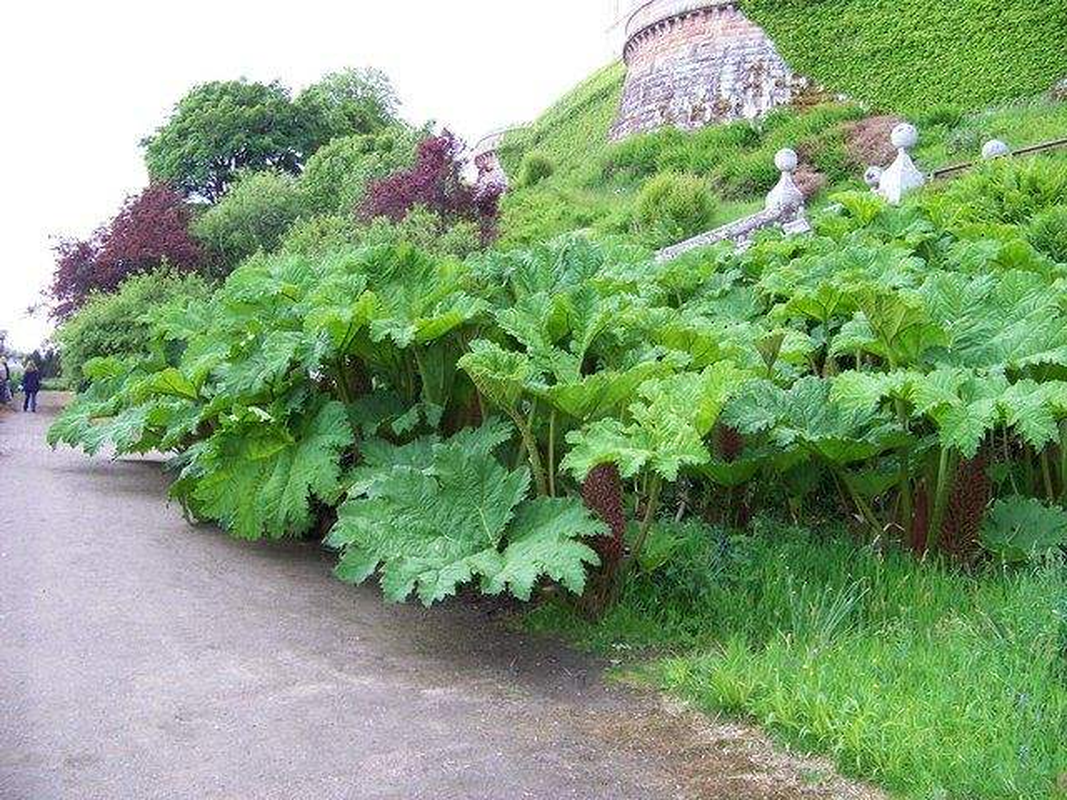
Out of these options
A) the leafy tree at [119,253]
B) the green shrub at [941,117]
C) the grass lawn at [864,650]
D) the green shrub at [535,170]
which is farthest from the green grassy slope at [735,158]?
the grass lawn at [864,650]

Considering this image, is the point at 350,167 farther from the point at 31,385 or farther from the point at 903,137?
the point at 903,137

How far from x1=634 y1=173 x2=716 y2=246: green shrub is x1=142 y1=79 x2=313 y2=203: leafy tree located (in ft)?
92.9

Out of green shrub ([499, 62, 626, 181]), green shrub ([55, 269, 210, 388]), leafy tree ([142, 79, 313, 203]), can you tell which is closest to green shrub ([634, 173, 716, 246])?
green shrub ([55, 269, 210, 388])

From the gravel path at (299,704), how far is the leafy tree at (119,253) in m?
19.7

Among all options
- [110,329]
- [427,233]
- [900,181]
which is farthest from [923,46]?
[110,329]

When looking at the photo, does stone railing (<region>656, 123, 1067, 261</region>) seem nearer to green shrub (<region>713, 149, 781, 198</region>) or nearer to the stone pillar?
the stone pillar

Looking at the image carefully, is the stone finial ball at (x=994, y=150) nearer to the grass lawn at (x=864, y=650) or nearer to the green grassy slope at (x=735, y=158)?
the green grassy slope at (x=735, y=158)

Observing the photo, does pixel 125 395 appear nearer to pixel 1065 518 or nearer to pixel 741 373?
pixel 741 373

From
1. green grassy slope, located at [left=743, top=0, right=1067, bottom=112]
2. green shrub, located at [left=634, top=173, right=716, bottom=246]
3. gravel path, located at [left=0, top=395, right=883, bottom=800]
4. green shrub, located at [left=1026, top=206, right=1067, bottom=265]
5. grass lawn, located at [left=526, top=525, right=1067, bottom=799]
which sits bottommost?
gravel path, located at [left=0, top=395, right=883, bottom=800]

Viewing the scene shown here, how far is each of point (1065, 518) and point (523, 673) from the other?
2.24 m

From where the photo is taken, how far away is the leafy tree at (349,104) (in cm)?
4653

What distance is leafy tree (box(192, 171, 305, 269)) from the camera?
2588cm

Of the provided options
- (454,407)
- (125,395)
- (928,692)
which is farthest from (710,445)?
(125,395)

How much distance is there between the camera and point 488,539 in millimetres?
3871
